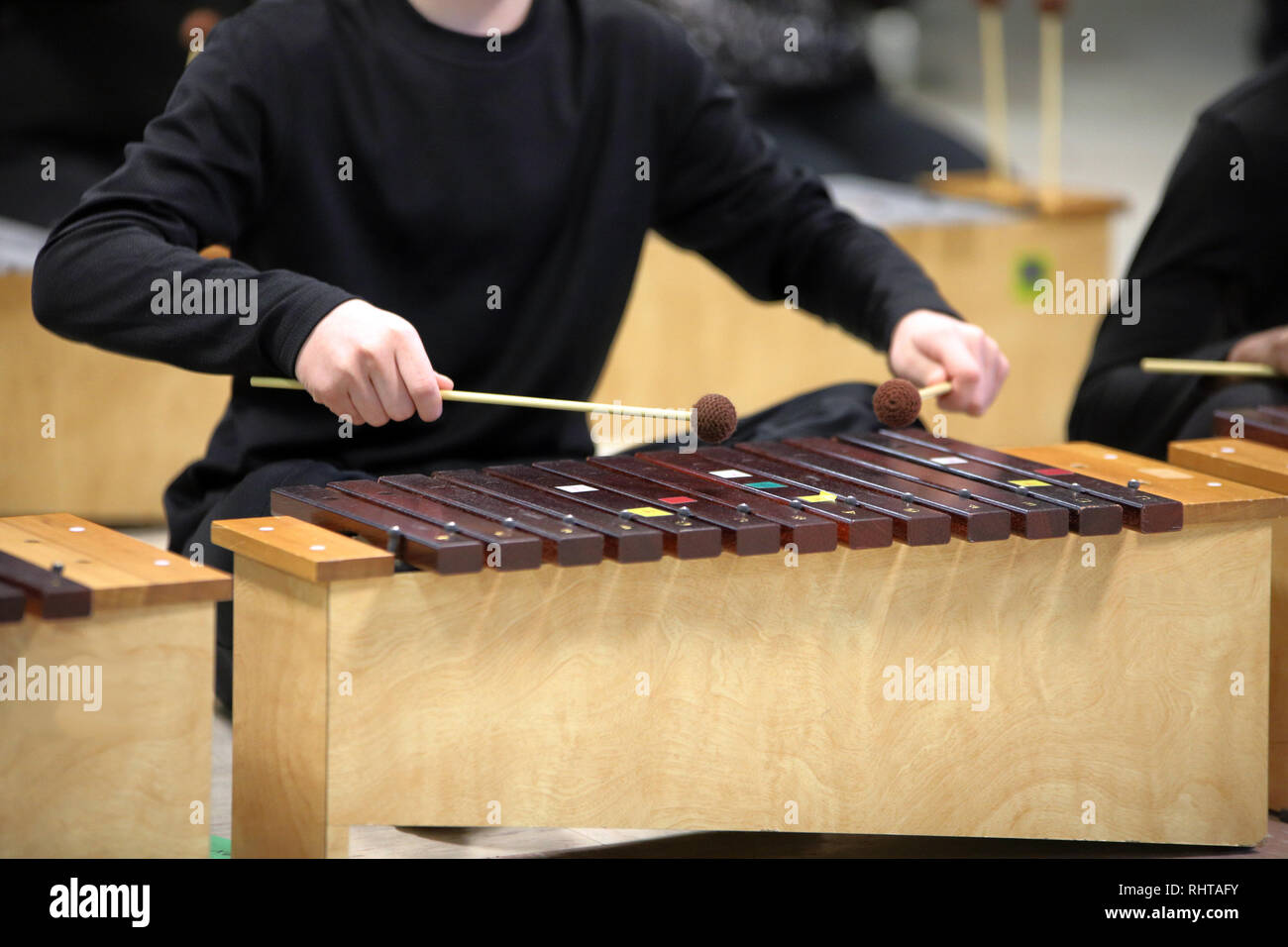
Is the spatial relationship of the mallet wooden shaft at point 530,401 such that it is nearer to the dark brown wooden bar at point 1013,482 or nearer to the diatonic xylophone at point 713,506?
the diatonic xylophone at point 713,506

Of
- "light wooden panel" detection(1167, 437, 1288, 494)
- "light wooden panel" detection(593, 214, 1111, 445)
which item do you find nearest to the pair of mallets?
"light wooden panel" detection(1167, 437, 1288, 494)

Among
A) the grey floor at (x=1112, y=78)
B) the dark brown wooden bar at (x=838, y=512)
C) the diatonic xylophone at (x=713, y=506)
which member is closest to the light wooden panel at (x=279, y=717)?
the diatonic xylophone at (x=713, y=506)

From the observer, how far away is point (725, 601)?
198 centimetres

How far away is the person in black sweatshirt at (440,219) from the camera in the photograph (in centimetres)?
221

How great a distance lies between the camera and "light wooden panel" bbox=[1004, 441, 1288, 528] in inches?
83.7

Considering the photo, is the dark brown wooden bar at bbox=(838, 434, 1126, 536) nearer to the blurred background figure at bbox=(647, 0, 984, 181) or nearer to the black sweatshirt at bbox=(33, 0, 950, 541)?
the black sweatshirt at bbox=(33, 0, 950, 541)

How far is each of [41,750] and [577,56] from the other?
1236 mm

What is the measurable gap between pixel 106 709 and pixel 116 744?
34mm

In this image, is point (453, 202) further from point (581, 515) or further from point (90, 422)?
point (90, 422)

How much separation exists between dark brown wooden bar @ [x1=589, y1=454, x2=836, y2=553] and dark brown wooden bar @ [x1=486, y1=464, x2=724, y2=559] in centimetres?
7

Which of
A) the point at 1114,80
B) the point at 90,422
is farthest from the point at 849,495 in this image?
the point at 1114,80

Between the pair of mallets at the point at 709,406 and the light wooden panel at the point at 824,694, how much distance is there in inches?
10.0

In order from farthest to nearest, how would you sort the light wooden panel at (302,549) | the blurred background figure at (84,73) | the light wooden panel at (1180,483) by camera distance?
the blurred background figure at (84,73) < the light wooden panel at (1180,483) < the light wooden panel at (302,549)

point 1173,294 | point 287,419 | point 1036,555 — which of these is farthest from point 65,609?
point 1173,294
